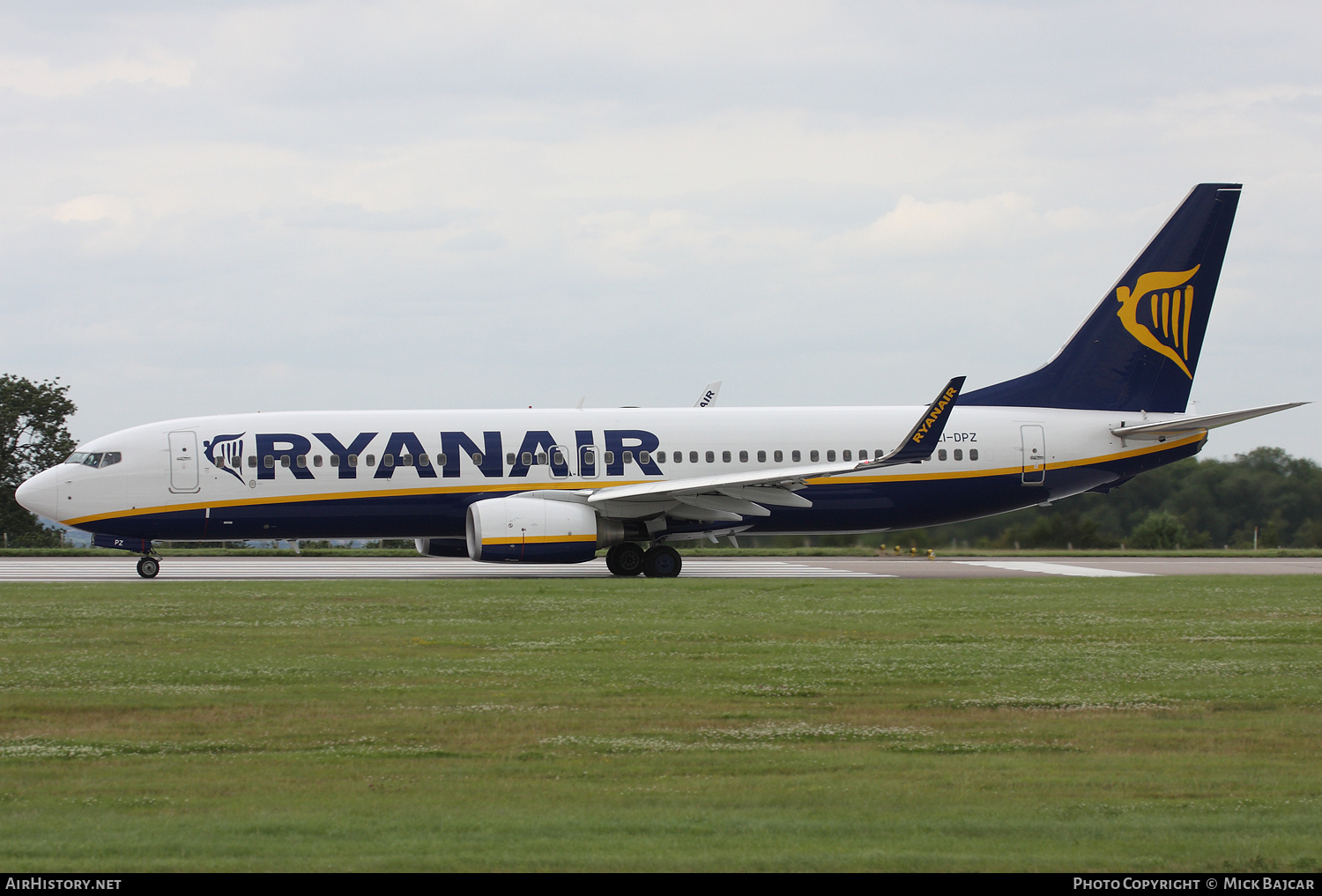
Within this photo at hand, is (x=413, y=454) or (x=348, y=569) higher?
(x=413, y=454)

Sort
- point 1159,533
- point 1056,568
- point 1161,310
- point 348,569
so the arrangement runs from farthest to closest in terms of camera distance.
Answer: point 1159,533, point 348,569, point 1161,310, point 1056,568

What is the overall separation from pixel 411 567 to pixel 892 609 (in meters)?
16.4

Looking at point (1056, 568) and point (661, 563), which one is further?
point (1056, 568)

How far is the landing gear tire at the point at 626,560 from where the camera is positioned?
27.1 metres

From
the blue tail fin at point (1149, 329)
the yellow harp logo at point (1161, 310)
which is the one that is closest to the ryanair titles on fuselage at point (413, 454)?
the blue tail fin at point (1149, 329)

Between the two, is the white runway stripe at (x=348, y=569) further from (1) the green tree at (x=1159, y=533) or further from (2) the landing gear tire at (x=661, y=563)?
(1) the green tree at (x=1159, y=533)

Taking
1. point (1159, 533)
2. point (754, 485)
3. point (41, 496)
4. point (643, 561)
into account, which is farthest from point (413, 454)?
point (1159, 533)

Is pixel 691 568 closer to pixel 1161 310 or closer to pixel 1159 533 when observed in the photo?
pixel 1161 310

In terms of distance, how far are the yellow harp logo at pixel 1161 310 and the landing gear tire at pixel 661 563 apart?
12.3 metres

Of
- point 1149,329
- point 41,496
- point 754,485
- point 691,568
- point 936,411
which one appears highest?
point 1149,329

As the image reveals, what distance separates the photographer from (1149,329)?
30.0m

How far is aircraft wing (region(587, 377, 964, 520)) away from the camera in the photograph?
25266 millimetres

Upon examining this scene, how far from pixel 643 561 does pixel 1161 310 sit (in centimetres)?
1377
